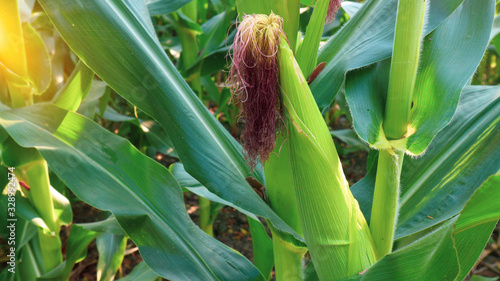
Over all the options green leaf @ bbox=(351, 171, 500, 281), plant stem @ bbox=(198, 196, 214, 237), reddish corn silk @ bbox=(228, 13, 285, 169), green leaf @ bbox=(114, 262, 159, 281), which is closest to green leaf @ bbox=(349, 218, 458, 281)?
green leaf @ bbox=(351, 171, 500, 281)

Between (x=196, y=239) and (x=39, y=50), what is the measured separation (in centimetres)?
83

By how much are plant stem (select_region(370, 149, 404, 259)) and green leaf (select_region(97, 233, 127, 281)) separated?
1213 mm

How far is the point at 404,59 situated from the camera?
699mm

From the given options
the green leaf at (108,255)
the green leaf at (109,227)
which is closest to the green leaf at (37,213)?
the green leaf at (109,227)

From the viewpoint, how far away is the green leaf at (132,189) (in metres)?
0.95

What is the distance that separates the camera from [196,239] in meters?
1.01

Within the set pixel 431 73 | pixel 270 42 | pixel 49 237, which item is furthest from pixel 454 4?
pixel 49 237

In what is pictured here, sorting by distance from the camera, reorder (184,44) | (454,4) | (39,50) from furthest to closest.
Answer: (184,44) < (39,50) < (454,4)

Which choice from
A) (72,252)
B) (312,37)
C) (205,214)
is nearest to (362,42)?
(312,37)

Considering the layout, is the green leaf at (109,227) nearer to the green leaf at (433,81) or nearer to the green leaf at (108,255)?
the green leaf at (108,255)

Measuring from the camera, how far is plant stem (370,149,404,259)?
2.58ft

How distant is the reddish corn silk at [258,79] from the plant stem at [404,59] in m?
0.20

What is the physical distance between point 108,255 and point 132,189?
842mm

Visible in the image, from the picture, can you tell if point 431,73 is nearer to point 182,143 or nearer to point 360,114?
point 360,114
